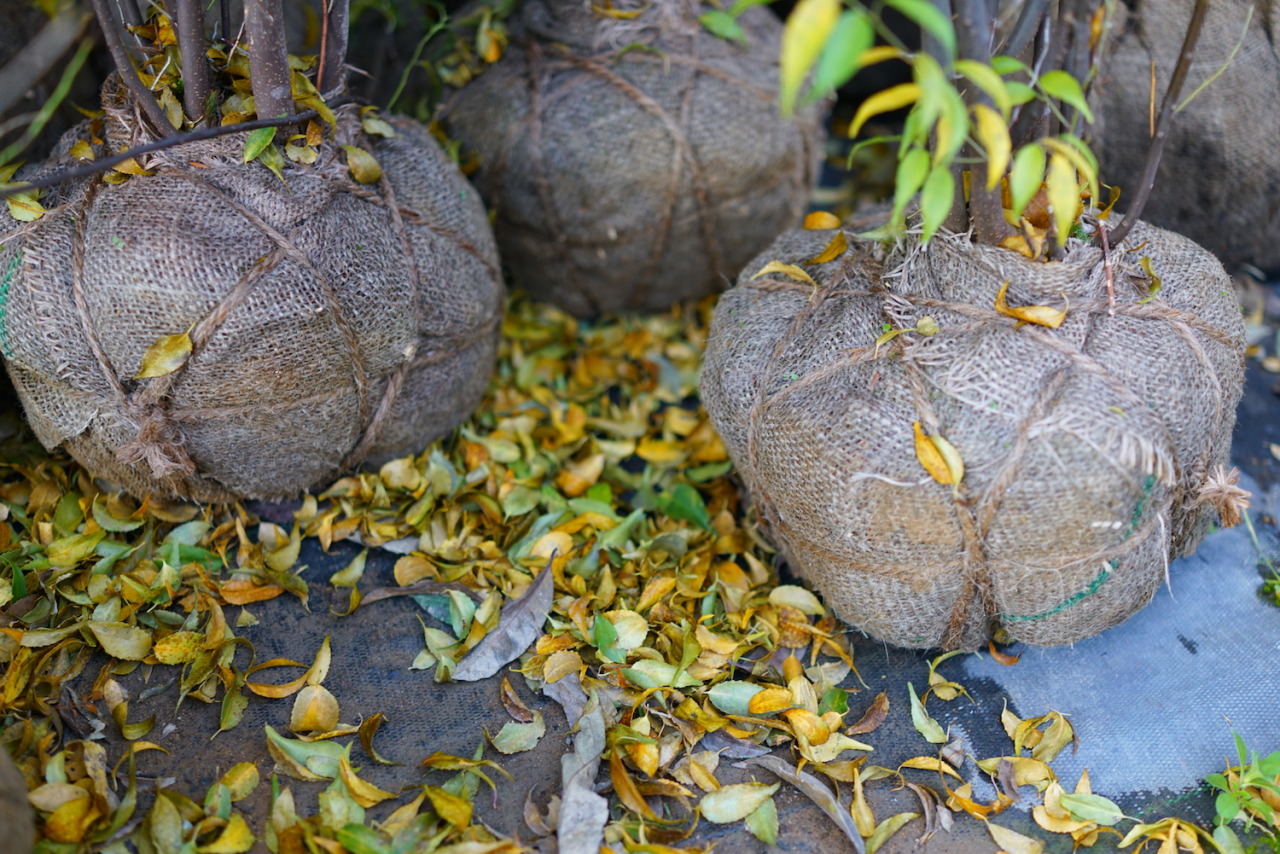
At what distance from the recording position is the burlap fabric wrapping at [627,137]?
75.9 inches

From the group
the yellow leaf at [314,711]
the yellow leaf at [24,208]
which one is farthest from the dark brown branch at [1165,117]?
the yellow leaf at [24,208]

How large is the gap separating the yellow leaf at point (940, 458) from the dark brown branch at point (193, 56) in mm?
1125

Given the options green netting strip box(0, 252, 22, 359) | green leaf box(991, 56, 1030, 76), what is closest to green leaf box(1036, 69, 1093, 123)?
green leaf box(991, 56, 1030, 76)

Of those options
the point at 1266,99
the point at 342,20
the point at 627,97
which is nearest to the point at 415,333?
the point at 342,20

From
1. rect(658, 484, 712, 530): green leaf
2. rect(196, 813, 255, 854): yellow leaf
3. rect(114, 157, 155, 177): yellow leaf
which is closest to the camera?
rect(196, 813, 255, 854): yellow leaf

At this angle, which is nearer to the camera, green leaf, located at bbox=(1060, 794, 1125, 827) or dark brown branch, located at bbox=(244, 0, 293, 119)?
green leaf, located at bbox=(1060, 794, 1125, 827)

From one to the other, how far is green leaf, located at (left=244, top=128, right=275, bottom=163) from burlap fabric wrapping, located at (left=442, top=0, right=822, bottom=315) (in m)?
0.60

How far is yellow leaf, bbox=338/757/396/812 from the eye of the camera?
1258mm

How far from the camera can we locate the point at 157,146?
51.6 inches

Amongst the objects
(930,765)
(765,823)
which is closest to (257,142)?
(765,823)

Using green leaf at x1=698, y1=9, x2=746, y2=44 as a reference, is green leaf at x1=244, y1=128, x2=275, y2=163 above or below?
below

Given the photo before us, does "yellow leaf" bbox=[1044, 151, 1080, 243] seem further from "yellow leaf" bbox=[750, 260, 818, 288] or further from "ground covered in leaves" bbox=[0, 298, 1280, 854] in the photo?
"ground covered in leaves" bbox=[0, 298, 1280, 854]

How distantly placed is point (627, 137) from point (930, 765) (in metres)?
1.24

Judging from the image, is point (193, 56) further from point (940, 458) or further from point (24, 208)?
point (940, 458)
